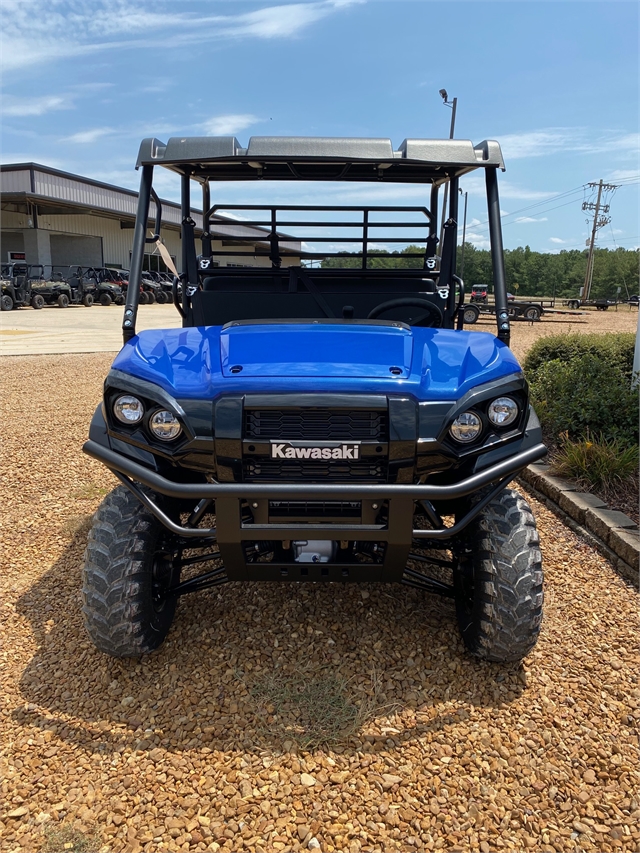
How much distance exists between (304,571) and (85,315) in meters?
21.6

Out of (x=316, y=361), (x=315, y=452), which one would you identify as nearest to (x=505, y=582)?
(x=315, y=452)

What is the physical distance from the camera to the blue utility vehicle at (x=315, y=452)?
7.11ft

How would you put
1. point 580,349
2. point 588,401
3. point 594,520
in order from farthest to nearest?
point 580,349 < point 588,401 < point 594,520

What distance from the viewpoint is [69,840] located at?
6.10 ft

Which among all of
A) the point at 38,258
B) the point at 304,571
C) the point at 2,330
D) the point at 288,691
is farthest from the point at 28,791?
Answer: the point at 38,258

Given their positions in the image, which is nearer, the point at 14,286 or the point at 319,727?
the point at 319,727

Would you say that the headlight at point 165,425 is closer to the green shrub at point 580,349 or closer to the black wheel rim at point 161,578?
the black wheel rim at point 161,578

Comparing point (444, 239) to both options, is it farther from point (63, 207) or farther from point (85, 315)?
point (63, 207)

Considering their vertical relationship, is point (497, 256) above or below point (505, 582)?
above

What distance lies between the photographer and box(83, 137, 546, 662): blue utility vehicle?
2.17 meters

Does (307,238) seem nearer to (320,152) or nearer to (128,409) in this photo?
(320,152)

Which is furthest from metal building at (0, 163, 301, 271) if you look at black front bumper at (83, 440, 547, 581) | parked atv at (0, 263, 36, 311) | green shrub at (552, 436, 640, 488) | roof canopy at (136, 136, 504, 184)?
black front bumper at (83, 440, 547, 581)

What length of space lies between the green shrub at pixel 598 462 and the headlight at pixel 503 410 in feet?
7.05

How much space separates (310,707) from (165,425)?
3.76ft
